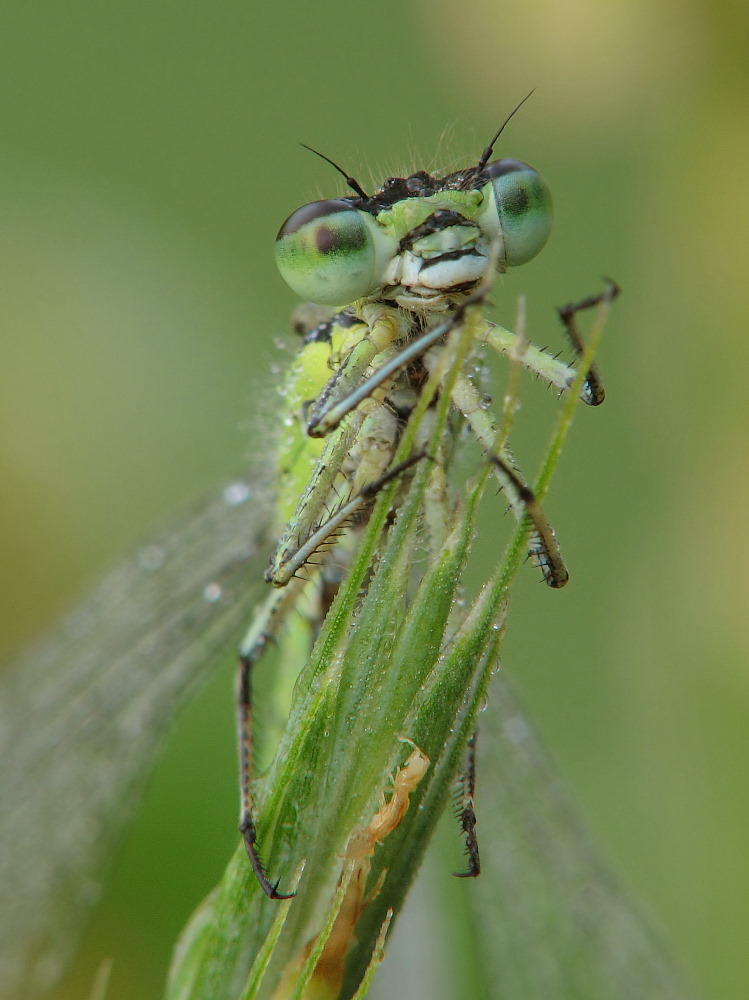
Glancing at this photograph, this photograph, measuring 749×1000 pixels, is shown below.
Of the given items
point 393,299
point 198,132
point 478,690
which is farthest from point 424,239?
point 198,132

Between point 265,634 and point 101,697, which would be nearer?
point 265,634

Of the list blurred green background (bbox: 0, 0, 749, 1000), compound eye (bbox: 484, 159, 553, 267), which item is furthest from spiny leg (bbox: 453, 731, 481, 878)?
compound eye (bbox: 484, 159, 553, 267)

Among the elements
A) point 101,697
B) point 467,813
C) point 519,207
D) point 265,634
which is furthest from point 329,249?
point 101,697

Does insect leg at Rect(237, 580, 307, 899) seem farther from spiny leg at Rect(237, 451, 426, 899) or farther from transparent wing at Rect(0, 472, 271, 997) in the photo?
transparent wing at Rect(0, 472, 271, 997)

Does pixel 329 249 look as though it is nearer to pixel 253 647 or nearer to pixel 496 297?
pixel 496 297

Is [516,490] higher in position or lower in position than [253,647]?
lower

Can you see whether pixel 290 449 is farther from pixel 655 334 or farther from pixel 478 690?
pixel 478 690

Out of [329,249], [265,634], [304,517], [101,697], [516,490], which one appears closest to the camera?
[516,490]
